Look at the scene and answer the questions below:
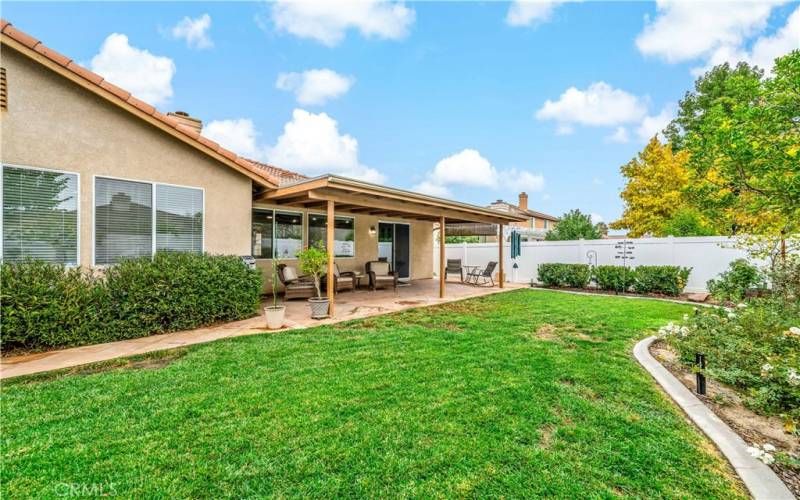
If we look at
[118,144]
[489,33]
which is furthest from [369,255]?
[489,33]

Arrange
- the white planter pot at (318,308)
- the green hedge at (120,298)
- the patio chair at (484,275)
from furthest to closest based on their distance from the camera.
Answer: the patio chair at (484,275) < the white planter pot at (318,308) < the green hedge at (120,298)

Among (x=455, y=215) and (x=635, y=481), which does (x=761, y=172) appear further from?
(x=455, y=215)

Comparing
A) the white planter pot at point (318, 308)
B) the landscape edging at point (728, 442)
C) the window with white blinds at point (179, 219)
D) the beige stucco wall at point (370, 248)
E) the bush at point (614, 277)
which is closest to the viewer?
the landscape edging at point (728, 442)

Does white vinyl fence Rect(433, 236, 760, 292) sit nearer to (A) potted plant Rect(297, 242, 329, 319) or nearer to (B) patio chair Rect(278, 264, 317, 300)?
(B) patio chair Rect(278, 264, 317, 300)

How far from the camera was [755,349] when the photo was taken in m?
3.84

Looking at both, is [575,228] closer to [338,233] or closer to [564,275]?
[564,275]

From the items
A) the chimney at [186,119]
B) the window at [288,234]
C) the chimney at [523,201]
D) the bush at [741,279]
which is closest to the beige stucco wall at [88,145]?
the chimney at [186,119]

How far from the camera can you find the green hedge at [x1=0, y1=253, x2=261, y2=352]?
191 inches

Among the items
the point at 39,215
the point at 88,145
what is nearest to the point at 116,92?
the point at 88,145

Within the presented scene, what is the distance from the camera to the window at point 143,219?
240 inches

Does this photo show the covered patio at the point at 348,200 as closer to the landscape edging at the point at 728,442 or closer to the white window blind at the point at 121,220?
the white window blind at the point at 121,220

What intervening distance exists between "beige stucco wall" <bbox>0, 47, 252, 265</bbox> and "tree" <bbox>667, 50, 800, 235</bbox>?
365 inches

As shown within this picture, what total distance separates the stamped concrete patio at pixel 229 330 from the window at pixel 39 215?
1657mm

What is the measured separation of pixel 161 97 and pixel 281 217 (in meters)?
6.71
